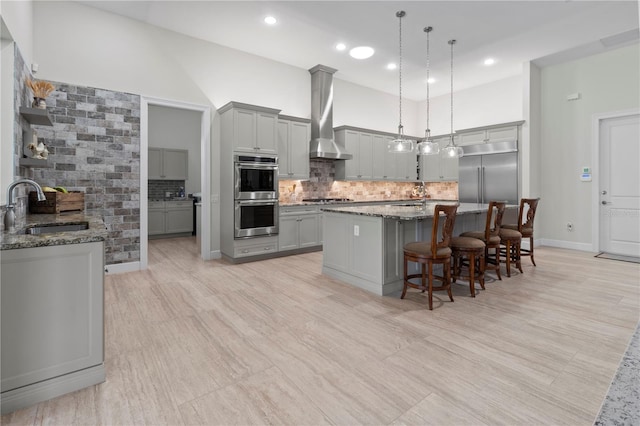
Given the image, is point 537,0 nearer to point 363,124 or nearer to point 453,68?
point 453,68

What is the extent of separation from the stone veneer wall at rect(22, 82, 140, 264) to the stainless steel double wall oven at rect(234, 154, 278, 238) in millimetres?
1442

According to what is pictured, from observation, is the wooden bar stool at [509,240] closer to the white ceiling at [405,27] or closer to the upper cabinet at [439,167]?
the white ceiling at [405,27]

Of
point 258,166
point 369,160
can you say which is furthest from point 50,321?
point 369,160

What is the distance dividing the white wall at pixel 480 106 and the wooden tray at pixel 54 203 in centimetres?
774

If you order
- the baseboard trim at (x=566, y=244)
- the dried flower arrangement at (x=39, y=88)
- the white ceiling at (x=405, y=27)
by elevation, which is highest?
the white ceiling at (x=405, y=27)

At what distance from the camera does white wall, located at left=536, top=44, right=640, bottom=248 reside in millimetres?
5531

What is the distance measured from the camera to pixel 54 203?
3107mm

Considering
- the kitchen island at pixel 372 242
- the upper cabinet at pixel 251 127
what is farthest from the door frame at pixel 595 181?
the upper cabinet at pixel 251 127

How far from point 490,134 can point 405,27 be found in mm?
3213

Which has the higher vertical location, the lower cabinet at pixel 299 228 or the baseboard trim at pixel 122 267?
the lower cabinet at pixel 299 228

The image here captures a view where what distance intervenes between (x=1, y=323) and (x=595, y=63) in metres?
8.45

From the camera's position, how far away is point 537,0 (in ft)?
13.7

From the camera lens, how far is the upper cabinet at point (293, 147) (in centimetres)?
595

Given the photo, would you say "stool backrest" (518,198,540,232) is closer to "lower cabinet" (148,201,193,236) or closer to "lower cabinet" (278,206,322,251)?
"lower cabinet" (278,206,322,251)
